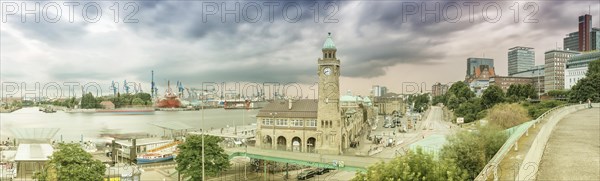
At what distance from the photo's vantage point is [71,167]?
25172 millimetres

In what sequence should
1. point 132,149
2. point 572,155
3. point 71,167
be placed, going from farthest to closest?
point 132,149 → point 71,167 → point 572,155

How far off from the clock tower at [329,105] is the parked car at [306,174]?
5.12m

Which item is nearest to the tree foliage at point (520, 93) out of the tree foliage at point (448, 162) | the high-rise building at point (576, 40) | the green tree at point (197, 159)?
the tree foliage at point (448, 162)

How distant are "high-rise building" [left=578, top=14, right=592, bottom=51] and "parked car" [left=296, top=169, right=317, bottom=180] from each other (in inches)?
6990

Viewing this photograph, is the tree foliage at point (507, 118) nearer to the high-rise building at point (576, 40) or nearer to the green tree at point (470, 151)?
the green tree at point (470, 151)

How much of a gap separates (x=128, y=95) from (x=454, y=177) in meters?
189

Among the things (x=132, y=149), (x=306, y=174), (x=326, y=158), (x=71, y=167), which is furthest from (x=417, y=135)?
(x=71, y=167)

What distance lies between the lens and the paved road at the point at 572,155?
16.4m

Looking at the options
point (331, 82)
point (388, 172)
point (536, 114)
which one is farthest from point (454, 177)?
point (536, 114)

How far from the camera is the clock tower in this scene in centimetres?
4228

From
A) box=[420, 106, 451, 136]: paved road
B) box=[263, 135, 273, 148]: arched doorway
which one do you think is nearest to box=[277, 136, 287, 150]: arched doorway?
box=[263, 135, 273, 148]: arched doorway

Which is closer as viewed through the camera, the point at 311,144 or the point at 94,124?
the point at 311,144

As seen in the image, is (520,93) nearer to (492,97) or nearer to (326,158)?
(492,97)

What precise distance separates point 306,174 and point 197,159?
1112 cm
